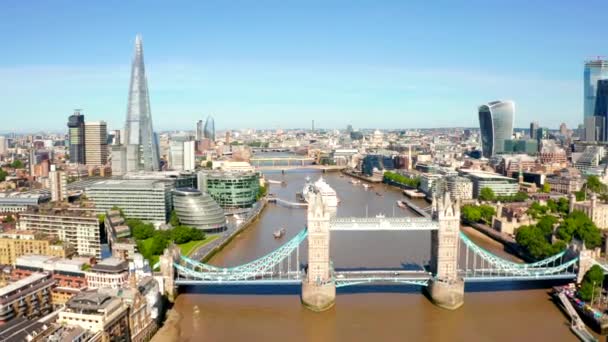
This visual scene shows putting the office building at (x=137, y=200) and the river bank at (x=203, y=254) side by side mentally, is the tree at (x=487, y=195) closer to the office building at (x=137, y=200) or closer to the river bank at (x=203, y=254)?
the river bank at (x=203, y=254)

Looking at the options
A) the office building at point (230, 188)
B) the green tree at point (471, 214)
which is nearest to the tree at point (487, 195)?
the green tree at point (471, 214)

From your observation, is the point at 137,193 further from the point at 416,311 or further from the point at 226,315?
the point at 416,311

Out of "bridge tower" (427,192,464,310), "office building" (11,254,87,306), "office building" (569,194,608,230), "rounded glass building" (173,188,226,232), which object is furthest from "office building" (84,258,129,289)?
"office building" (569,194,608,230)

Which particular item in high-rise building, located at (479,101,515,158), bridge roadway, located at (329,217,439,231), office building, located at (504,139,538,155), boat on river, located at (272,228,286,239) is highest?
high-rise building, located at (479,101,515,158)

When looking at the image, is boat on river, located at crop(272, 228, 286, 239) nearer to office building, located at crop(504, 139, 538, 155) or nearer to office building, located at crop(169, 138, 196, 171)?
office building, located at crop(169, 138, 196, 171)

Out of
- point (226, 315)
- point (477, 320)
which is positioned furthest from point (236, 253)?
point (477, 320)

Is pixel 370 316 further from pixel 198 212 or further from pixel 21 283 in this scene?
pixel 198 212
